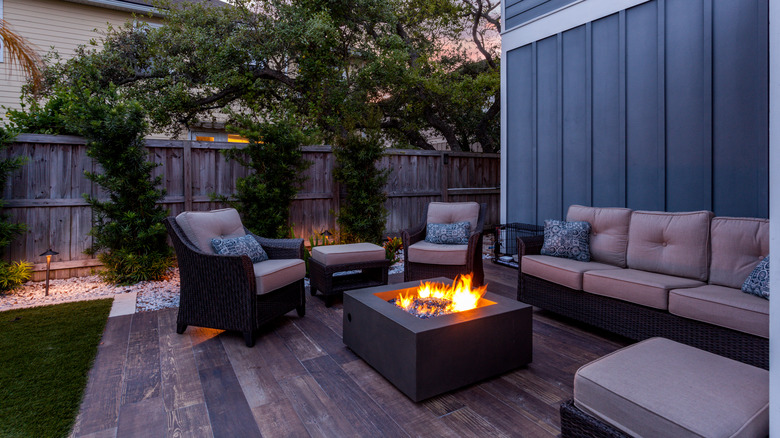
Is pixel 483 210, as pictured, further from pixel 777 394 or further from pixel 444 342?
pixel 777 394

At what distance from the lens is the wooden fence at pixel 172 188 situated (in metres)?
4.40

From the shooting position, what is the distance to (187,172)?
5.14 meters

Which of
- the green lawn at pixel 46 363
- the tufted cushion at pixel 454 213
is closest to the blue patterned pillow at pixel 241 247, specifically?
the green lawn at pixel 46 363

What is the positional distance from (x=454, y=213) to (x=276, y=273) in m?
2.39

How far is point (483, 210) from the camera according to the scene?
470 centimetres

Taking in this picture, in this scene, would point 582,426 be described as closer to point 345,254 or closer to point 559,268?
point 559,268

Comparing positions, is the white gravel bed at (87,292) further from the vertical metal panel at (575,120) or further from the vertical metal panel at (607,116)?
the vertical metal panel at (607,116)

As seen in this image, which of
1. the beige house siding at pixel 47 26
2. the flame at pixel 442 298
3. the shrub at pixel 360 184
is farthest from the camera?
the beige house siding at pixel 47 26

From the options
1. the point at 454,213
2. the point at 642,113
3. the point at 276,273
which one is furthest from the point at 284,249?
the point at 642,113

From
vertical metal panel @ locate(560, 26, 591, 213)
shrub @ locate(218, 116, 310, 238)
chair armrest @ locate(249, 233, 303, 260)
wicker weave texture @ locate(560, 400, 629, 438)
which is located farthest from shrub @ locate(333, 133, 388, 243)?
wicker weave texture @ locate(560, 400, 629, 438)

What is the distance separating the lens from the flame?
2.53 m

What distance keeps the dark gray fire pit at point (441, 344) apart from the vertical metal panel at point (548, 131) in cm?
316

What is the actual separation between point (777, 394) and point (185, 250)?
314cm

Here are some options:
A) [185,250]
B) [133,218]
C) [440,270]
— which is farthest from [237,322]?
[133,218]
